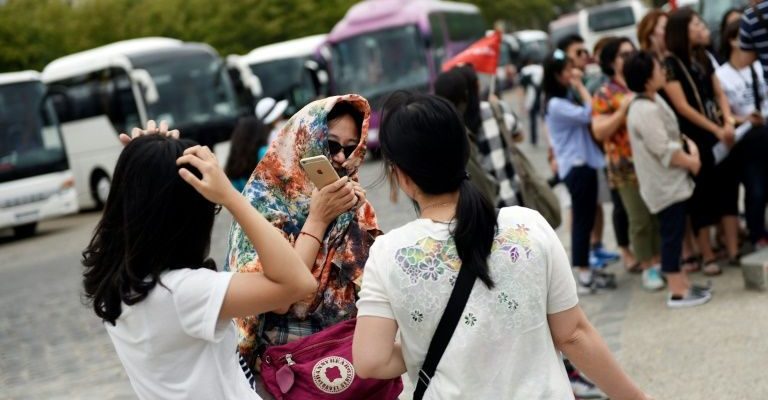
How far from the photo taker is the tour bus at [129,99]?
76.4 ft

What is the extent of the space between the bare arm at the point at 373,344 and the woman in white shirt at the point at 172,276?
21 cm

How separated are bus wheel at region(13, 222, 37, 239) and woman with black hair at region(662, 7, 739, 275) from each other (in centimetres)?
1597

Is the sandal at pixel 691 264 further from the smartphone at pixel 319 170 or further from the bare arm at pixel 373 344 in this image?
the bare arm at pixel 373 344

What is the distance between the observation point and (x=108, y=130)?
23.6m

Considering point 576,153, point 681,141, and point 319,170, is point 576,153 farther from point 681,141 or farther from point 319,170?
point 319,170

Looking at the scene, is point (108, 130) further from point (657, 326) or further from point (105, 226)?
point (105, 226)

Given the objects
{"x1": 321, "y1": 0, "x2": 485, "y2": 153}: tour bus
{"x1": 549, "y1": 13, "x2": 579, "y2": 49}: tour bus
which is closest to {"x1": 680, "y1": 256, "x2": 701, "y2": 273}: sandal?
{"x1": 321, "y1": 0, "x2": 485, "y2": 153}: tour bus

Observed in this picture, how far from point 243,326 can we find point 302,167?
1.63 ft

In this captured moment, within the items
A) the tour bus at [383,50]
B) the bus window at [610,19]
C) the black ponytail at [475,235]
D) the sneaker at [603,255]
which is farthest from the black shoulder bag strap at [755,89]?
the bus window at [610,19]

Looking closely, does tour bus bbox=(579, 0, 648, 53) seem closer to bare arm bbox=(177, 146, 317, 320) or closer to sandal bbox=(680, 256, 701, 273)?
sandal bbox=(680, 256, 701, 273)

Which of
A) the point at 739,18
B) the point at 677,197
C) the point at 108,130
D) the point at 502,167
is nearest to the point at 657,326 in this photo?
the point at 677,197

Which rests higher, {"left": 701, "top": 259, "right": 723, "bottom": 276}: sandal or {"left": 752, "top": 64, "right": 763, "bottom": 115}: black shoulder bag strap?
{"left": 752, "top": 64, "right": 763, "bottom": 115}: black shoulder bag strap

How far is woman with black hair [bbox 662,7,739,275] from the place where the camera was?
25.5 ft

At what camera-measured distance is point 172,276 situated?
9.14ft
